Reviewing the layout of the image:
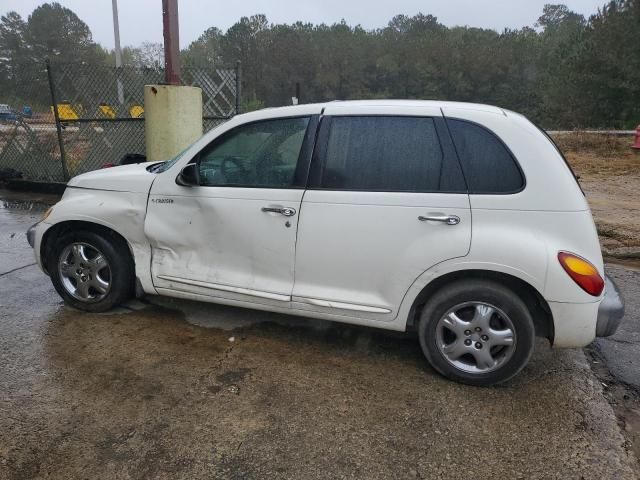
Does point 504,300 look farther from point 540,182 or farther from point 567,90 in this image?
point 567,90

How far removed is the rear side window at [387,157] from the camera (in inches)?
123

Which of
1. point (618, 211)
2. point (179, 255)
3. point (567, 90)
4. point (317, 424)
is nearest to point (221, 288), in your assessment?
point (179, 255)

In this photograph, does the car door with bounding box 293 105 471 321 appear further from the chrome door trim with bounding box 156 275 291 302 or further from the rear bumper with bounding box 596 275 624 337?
the rear bumper with bounding box 596 275 624 337

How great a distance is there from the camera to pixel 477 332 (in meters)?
3.10

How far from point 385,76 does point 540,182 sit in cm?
7836

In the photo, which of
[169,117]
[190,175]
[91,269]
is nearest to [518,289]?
[190,175]

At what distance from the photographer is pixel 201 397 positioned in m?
3.01

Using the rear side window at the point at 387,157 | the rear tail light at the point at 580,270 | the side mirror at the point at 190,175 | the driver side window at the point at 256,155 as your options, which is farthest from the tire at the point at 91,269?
the rear tail light at the point at 580,270

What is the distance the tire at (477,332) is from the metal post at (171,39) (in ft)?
17.2

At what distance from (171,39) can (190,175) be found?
13.0ft

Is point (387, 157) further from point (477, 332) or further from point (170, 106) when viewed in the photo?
point (170, 106)

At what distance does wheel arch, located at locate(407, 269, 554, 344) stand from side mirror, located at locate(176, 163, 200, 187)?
67.8 inches

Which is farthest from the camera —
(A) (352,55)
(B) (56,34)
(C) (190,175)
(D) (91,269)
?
(A) (352,55)

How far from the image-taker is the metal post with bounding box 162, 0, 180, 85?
6.68 metres
